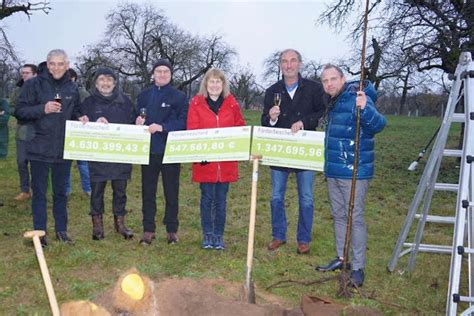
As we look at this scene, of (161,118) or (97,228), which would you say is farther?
(97,228)

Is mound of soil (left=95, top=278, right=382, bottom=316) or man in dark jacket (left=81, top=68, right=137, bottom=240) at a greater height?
man in dark jacket (left=81, top=68, right=137, bottom=240)

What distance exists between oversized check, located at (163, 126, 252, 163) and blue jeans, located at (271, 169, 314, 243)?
33.2 inches

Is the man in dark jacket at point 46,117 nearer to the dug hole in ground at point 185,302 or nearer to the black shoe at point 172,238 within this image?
the black shoe at point 172,238

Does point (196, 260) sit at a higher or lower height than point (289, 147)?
lower

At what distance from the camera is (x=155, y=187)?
689cm

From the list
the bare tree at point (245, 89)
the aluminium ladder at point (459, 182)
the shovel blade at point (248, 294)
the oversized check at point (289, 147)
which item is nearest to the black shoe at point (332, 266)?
the aluminium ladder at point (459, 182)

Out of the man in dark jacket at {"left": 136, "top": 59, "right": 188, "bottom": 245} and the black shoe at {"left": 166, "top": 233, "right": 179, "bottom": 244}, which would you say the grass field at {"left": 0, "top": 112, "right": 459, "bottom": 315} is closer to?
the black shoe at {"left": 166, "top": 233, "right": 179, "bottom": 244}

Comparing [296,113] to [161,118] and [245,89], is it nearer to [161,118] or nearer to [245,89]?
[161,118]

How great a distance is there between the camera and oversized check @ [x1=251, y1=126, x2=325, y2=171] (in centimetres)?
623

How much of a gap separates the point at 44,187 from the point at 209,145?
86.4 inches

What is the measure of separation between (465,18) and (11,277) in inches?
466

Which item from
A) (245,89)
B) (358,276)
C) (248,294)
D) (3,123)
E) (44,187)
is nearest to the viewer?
(248,294)

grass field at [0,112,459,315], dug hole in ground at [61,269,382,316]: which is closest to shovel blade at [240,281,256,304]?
dug hole in ground at [61,269,382,316]

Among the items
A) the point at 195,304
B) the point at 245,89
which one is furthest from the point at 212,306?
the point at 245,89
